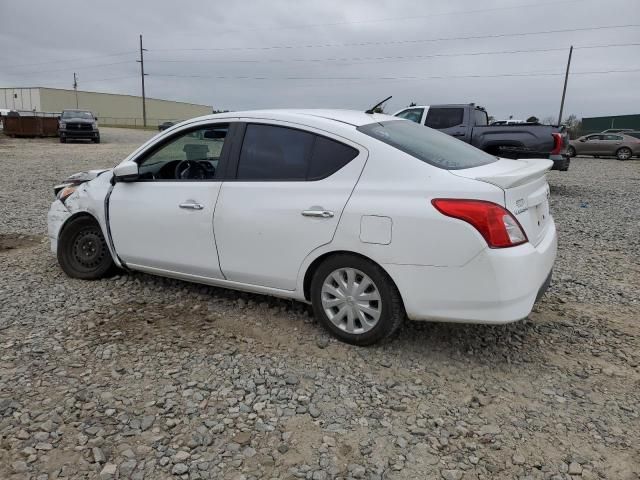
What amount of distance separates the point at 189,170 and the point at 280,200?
124cm

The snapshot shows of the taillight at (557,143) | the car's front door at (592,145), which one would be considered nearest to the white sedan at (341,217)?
the taillight at (557,143)

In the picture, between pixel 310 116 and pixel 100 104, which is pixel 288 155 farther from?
pixel 100 104

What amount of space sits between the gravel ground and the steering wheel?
1020 mm

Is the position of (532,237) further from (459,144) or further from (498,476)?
(498,476)

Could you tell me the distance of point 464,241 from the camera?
2.96 metres

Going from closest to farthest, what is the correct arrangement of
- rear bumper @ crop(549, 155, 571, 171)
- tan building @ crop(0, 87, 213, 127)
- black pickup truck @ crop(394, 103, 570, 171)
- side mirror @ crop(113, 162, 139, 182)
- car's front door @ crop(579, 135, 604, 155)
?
side mirror @ crop(113, 162, 139, 182), black pickup truck @ crop(394, 103, 570, 171), rear bumper @ crop(549, 155, 571, 171), car's front door @ crop(579, 135, 604, 155), tan building @ crop(0, 87, 213, 127)

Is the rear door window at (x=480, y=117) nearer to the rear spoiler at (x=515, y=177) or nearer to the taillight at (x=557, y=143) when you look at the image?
the taillight at (x=557, y=143)

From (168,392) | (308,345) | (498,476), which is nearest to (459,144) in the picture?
(308,345)

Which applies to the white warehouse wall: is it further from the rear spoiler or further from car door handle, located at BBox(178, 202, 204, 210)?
the rear spoiler

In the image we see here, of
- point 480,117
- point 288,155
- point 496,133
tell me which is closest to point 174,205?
point 288,155

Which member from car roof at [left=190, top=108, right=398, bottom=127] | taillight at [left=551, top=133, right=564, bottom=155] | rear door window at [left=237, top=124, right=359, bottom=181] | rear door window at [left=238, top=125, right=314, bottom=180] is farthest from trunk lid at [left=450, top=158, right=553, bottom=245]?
taillight at [left=551, top=133, right=564, bottom=155]

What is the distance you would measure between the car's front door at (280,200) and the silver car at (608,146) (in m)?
24.4

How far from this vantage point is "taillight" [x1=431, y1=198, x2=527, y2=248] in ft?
9.61

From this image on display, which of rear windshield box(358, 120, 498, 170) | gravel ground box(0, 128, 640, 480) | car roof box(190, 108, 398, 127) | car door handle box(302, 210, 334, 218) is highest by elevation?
car roof box(190, 108, 398, 127)
